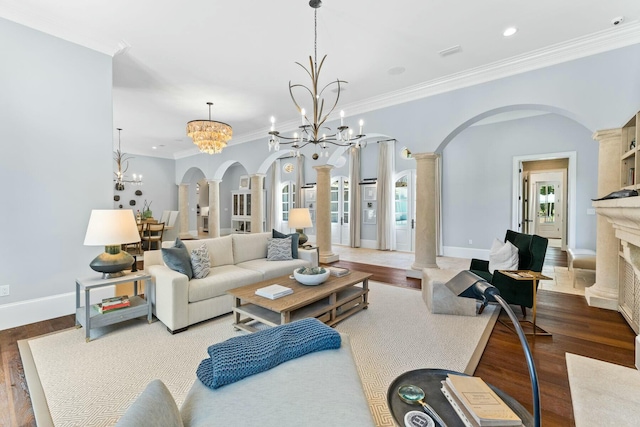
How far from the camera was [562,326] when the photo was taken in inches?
117

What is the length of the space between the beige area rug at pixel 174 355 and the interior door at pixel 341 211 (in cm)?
584

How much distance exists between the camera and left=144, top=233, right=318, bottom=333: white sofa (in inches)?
110

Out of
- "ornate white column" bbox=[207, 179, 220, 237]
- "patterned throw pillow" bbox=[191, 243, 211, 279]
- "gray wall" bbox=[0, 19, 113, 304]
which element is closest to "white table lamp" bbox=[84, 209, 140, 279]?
"patterned throw pillow" bbox=[191, 243, 211, 279]

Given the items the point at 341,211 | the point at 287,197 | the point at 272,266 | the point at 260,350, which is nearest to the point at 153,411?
the point at 260,350

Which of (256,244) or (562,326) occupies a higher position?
(256,244)

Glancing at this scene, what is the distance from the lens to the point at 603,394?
1.16m

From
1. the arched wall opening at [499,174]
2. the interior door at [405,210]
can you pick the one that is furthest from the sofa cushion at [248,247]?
the interior door at [405,210]

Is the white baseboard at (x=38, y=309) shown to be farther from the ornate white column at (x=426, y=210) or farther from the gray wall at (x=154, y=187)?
the gray wall at (x=154, y=187)

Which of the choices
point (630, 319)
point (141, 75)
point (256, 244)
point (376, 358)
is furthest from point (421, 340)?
point (141, 75)

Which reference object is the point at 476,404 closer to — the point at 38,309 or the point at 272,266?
the point at 272,266

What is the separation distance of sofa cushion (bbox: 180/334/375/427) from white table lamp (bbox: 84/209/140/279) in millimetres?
2165

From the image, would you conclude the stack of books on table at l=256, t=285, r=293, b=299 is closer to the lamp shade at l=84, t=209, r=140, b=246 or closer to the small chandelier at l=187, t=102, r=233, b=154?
the lamp shade at l=84, t=209, r=140, b=246

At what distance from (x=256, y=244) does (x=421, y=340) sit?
269cm

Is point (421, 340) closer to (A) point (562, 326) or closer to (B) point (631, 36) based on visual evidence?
(A) point (562, 326)
